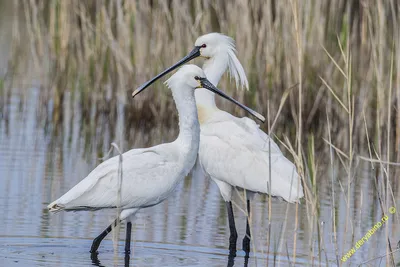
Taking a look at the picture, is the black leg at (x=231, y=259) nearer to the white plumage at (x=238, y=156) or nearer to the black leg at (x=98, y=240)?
the white plumage at (x=238, y=156)

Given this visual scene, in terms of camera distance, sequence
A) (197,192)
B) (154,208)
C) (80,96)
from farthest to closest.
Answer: (80,96)
(197,192)
(154,208)

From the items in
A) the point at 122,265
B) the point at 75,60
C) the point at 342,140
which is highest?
the point at 75,60

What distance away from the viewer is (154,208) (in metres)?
7.27

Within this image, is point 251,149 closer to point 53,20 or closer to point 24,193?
point 24,193

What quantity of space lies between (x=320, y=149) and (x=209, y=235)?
12.2 feet

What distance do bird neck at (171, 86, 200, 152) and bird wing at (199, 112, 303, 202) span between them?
1.80ft

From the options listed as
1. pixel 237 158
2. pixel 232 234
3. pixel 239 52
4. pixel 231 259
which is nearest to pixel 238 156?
pixel 237 158

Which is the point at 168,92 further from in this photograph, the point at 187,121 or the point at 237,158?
the point at 187,121

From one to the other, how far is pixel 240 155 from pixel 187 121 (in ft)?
2.60

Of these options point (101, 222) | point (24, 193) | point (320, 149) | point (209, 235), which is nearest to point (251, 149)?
point (209, 235)

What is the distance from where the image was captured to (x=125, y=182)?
590cm

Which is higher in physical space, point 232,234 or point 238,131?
point 238,131

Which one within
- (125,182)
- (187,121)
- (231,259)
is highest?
(187,121)

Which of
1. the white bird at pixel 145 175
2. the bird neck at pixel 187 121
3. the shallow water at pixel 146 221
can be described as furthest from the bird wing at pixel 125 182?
the shallow water at pixel 146 221
